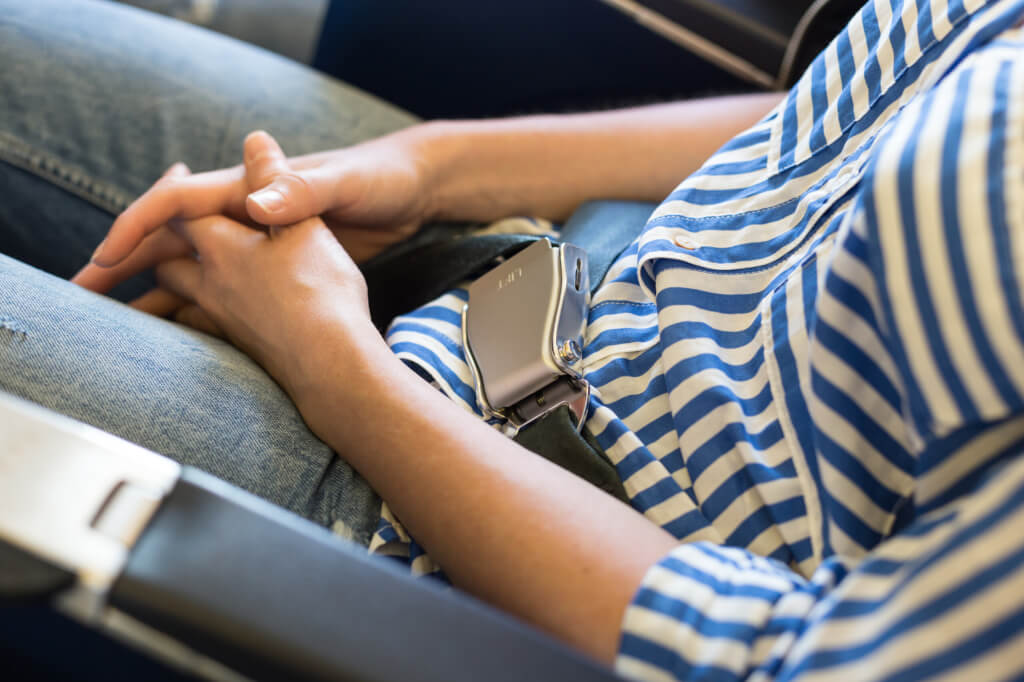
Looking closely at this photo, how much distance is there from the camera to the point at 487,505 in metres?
0.46

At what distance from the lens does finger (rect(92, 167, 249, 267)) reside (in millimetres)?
Result: 616

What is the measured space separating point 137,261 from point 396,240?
0.22 m

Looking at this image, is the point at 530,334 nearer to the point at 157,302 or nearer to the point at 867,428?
the point at 867,428

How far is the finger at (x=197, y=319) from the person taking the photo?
2.17ft

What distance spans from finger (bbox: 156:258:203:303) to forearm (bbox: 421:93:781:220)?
22 centimetres

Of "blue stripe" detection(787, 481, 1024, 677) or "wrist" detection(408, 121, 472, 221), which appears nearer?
"blue stripe" detection(787, 481, 1024, 677)

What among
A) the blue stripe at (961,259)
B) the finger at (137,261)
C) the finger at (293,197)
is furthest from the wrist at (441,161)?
the blue stripe at (961,259)

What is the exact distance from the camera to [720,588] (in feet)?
1.37

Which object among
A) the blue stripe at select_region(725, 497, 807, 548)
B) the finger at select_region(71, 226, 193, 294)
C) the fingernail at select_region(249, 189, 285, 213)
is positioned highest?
the fingernail at select_region(249, 189, 285, 213)

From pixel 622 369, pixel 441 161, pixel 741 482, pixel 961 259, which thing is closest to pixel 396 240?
pixel 441 161

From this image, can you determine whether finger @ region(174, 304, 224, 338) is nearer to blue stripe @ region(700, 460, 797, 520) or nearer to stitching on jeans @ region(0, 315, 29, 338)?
stitching on jeans @ region(0, 315, 29, 338)

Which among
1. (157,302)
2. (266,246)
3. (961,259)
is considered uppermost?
(961,259)

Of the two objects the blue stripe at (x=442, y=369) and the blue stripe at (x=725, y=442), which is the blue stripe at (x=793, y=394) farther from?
the blue stripe at (x=442, y=369)

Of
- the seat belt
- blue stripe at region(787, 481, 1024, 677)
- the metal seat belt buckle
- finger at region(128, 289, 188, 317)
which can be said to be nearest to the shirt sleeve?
blue stripe at region(787, 481, 1024, 677)
